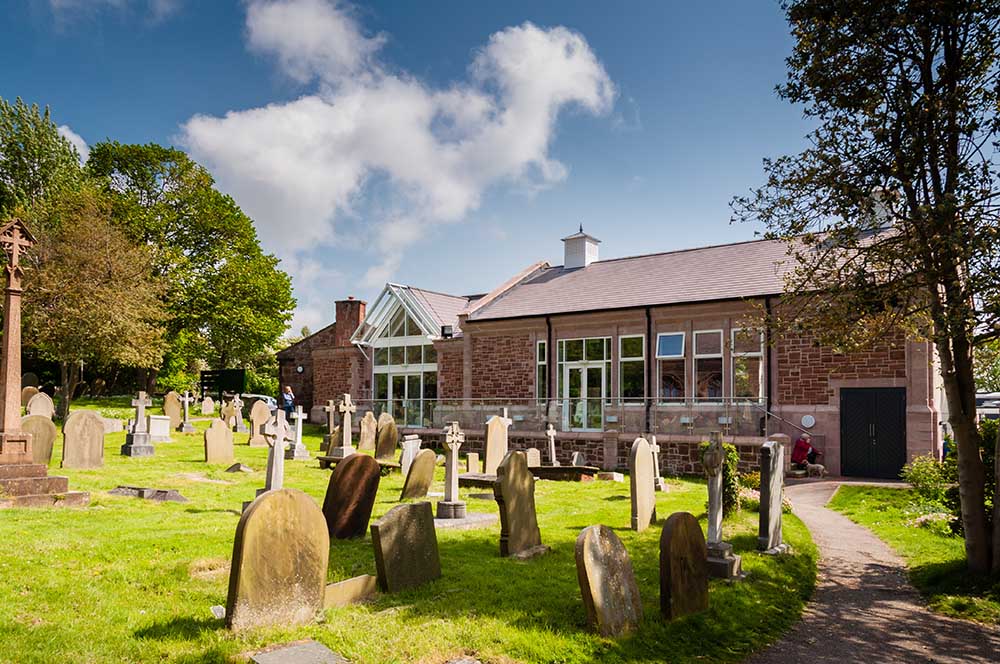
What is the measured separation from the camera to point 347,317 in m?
34.7

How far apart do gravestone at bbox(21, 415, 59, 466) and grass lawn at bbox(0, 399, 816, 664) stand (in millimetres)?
4671

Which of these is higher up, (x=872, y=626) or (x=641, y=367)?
(x=641, y=367)

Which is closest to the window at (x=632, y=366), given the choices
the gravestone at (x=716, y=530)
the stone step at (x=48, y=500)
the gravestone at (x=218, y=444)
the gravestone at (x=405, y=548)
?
the gravestone at (x=218, y=444)

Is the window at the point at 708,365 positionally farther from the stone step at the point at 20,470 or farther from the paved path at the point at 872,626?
the stone step at the point at 20,470

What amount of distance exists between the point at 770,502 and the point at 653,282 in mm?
16458

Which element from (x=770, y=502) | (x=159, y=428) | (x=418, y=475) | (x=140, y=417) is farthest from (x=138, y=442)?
(x=770, y=502)

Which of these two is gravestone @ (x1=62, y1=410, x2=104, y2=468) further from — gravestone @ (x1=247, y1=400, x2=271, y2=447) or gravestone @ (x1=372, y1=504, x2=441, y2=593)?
gravestone @ (x1=372, y1=504, x2=441, y2=593)

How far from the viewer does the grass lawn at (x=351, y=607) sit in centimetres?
511

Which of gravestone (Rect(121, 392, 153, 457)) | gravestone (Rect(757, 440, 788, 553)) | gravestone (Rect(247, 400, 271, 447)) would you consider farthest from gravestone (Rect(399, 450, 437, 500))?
gravestone (Rect(247, 400, 271, 447))

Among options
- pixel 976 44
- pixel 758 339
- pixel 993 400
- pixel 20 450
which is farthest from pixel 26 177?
pixel 993 400

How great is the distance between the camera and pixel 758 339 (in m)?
21.1

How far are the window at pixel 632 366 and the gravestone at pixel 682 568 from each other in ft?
55.6

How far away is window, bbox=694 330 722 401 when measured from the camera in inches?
874

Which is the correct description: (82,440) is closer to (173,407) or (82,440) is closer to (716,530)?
(716,530)
